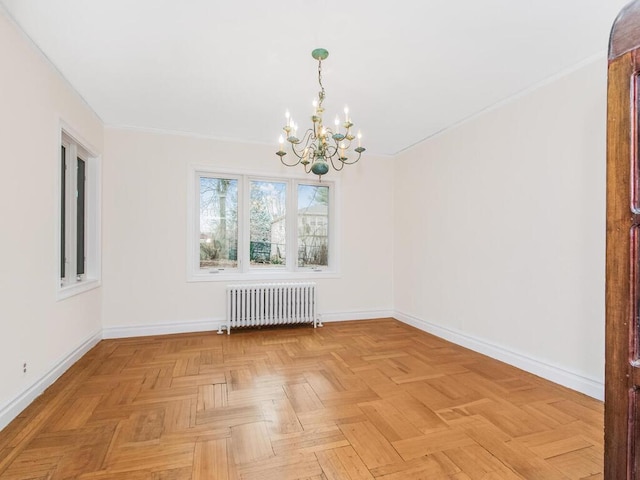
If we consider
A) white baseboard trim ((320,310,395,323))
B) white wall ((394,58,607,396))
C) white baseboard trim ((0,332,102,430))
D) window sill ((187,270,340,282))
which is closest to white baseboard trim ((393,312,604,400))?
white wall ((394,58,607,396))

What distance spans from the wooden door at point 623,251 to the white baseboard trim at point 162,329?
4.15 metres

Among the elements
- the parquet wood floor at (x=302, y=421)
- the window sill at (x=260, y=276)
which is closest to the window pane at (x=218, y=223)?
the window sill at (x=260, y=276)

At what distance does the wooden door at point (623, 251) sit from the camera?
94 cm

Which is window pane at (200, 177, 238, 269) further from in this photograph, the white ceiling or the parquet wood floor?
the parquet wood floor

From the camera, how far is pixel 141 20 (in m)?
2.20

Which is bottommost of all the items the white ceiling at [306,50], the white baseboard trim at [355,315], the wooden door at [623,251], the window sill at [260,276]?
the white baseboard trim at [355,315]

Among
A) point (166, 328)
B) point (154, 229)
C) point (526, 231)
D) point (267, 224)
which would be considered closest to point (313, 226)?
point (267, 224)

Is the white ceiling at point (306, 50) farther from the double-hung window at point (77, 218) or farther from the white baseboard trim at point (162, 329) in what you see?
the white baseboard trim at point (162, 329)

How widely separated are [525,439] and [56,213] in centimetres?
383

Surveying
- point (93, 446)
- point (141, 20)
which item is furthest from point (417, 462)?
point (141, 20)

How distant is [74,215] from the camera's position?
3512 millimetres

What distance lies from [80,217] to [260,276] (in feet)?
7.26

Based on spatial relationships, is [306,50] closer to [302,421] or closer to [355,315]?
[302,421]

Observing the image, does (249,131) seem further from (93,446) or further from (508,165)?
(93,446)
